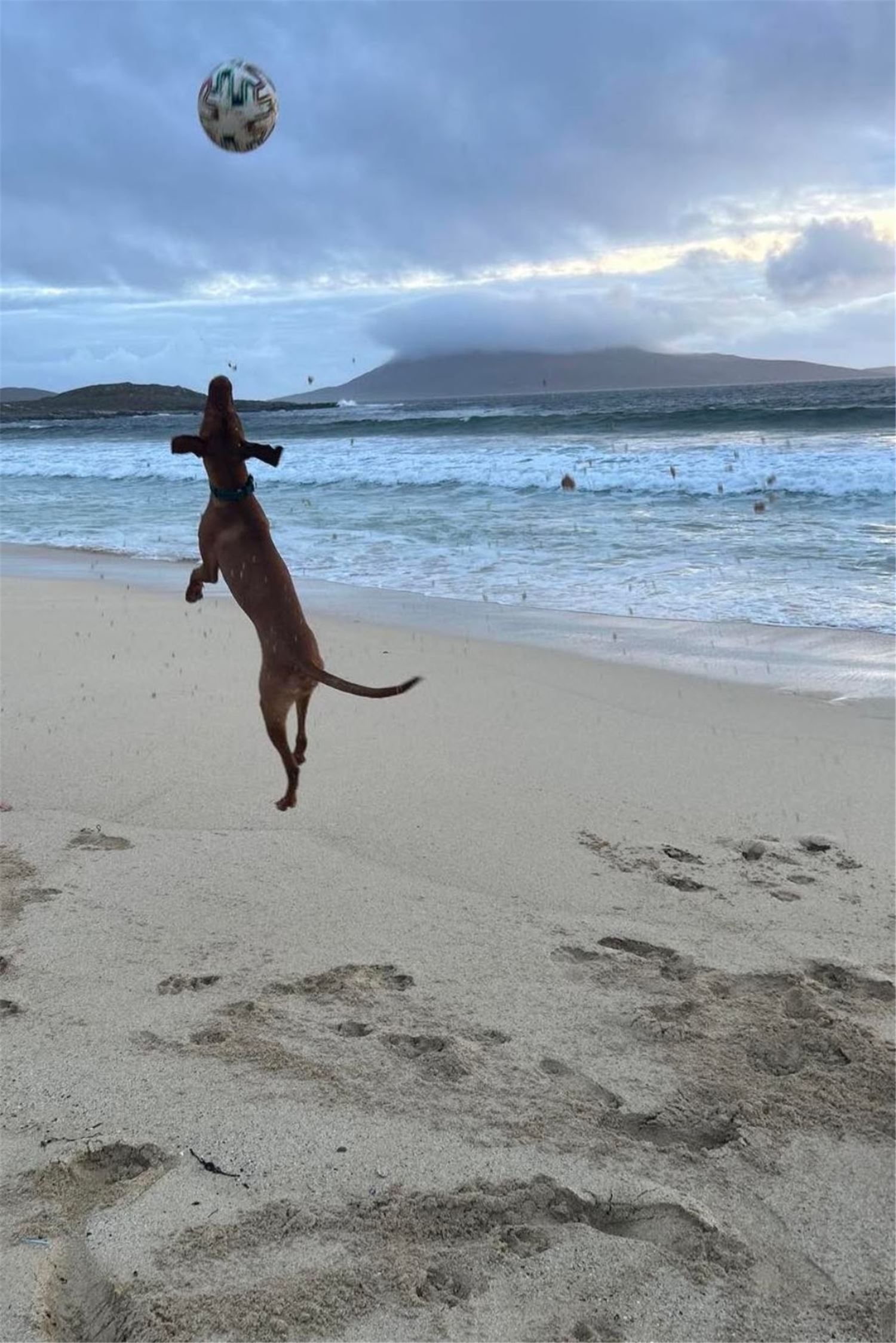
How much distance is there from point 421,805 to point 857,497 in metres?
15.6

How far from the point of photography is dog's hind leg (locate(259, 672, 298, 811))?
225 cm

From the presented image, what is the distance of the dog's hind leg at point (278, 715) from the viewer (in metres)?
2.25

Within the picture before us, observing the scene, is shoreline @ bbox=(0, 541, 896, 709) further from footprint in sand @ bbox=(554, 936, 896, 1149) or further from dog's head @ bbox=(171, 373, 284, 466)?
dog's head @ bbox=(171, 373, 284, 466)

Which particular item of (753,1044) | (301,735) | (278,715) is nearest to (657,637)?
(753,1044)

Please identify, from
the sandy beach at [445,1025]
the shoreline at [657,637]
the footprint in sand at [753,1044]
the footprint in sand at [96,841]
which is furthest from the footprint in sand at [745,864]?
the shoreline at [657,637]

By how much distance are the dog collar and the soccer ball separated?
0.91 meters

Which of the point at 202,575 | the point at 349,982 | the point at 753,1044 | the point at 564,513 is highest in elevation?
the point at 202,575

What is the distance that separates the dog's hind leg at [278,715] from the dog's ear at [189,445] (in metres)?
0.45

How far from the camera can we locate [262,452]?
202 cm

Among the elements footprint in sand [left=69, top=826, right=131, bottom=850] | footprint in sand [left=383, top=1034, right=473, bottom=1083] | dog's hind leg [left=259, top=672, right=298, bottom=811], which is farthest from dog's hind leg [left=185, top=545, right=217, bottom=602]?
footprint in sand [left=69, top=826, right=131, bottom=850]

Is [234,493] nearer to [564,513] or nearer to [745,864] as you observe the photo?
[745,864]

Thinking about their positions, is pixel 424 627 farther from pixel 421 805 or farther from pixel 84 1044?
pixel 84 1044

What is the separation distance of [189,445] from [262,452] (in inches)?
5.1

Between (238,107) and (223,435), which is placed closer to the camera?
(223,435)
